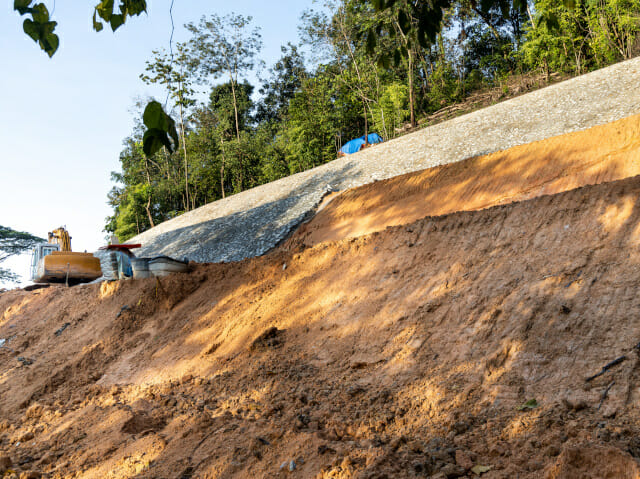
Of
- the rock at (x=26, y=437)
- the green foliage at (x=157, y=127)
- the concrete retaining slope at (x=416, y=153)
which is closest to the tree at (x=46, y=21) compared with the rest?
the green foliage at (x=157, y=127)

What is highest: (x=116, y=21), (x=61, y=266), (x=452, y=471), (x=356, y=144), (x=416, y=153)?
(x=356, y=144)

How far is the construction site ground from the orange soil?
8 cm

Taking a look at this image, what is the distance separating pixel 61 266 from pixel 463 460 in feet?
44.9

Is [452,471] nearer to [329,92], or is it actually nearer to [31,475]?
[31,475]

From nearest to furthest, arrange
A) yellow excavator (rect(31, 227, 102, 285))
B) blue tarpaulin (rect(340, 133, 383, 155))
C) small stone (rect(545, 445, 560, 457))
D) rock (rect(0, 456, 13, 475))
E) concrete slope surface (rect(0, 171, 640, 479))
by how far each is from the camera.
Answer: small stone (rect(545, 445, 560, 457)) → concrete slope surface (rect(0, 171, 640, 479)) → rock (rect(0, 456, 13, 475)) → yellow excavator (rect(31, 227, 102, 285)) → blue tarpaulin (rect(340, 133, 383, 155))

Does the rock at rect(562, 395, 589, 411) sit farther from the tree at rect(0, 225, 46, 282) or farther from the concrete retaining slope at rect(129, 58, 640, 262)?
the tree at rect(0, 225, 46, 282)

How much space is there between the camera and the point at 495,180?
938 cm

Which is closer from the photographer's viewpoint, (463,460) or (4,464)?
(463,460)

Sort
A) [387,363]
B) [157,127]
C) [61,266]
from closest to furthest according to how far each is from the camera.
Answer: [157,127]
[387,363]
[61,266]

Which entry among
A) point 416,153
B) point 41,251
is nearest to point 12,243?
point 41,251

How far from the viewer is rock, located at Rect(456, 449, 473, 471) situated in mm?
2395

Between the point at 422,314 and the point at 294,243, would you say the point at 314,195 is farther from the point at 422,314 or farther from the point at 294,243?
the point at 422,314

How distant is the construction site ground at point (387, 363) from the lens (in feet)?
8.75

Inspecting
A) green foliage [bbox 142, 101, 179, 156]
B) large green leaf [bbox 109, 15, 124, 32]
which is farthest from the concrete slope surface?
large green leaf [bbox 109, 15, 124, 32]
